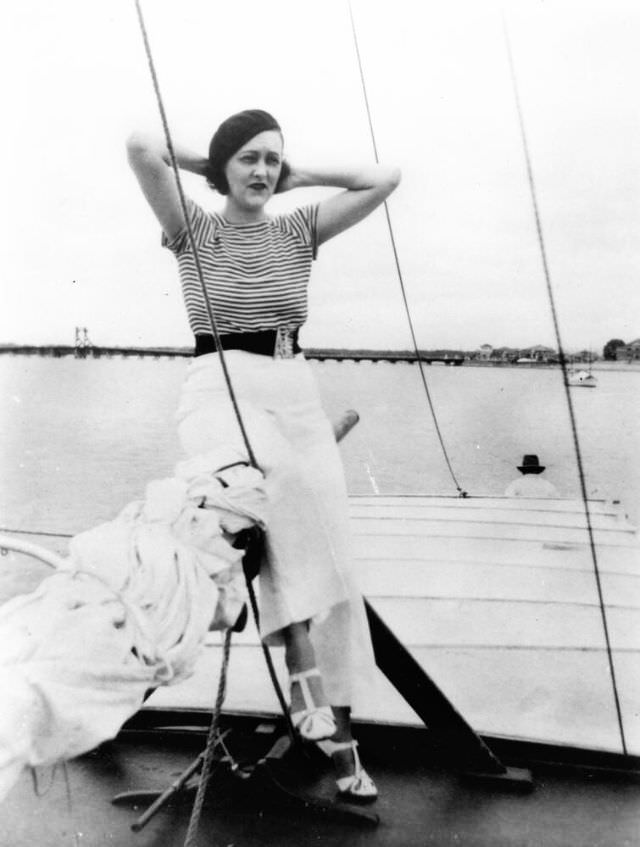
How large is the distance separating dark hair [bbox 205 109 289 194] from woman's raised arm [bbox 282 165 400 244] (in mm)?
123

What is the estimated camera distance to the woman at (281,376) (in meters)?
1.75

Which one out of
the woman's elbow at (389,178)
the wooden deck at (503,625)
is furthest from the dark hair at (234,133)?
the wooden deck at (503,625)

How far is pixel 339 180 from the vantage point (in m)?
1.97

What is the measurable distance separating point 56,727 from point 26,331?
137cm

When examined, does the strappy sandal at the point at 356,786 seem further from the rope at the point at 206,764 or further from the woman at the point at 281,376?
the rope at the point at 206,764

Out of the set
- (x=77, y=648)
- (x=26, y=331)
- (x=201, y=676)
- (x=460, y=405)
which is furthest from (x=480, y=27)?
(x=460, y=405)

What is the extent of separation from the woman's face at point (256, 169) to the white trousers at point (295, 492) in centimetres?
31

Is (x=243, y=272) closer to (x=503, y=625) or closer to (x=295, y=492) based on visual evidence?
(x=295, y=492)

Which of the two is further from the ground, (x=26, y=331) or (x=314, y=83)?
(x=314, y=83)

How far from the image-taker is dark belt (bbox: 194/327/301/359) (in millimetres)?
1877

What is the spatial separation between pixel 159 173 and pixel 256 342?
366 mm

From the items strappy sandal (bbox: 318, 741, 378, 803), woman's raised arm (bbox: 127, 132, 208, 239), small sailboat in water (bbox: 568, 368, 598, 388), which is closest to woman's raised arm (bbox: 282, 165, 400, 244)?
woman's raised arm (bbox: 127, 132, 208, 239)

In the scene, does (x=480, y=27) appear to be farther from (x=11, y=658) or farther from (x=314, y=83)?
(x=11, y=658)

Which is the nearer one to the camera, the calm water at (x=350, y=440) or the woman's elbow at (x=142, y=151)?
the woman's elbow at (x=142, y=151)
